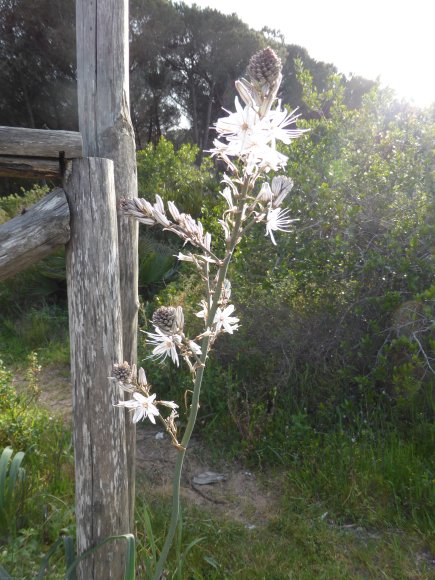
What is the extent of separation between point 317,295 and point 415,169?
1.09m

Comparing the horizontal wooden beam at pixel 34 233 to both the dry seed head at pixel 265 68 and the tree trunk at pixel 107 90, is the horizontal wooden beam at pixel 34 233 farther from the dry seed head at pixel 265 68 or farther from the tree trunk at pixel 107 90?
the dry seed head at pixel 265 68

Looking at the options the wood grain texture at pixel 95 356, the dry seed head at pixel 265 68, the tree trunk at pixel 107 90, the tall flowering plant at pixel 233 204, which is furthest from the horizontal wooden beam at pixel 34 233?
the dry seed head at pixel 265 68

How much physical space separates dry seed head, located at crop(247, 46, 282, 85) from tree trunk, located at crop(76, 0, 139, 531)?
0.96 m

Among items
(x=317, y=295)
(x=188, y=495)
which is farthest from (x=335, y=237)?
(x=188, y=495)

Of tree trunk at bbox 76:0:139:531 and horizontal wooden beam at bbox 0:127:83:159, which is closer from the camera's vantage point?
horizontal wooden beam at bbox 0:127:83:159

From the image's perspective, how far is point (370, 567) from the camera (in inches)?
95.8

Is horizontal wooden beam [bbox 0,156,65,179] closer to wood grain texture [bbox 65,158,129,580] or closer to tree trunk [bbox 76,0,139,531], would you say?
wood grain texture [bbox 65,158,129,580]

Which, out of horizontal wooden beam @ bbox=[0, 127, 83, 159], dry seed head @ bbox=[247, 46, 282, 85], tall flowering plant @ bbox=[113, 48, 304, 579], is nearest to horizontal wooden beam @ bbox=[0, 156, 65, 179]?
horizontal wooden beam @ bbox=[0, 127, 83, 159]

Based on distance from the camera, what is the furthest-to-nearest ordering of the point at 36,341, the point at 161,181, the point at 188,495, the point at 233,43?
1. the point at 233,43
2. the point at 161,181
3. the point at 36,341
4. the point at 188,495

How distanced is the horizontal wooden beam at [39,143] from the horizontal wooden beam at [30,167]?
2cm

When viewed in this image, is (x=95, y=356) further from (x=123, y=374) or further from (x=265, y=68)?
(x=265, y=68)

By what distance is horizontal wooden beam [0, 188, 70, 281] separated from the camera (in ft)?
5.72

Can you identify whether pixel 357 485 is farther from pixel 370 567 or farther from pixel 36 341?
pixel 36 341

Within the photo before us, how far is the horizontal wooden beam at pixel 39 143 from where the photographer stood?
172 cm
